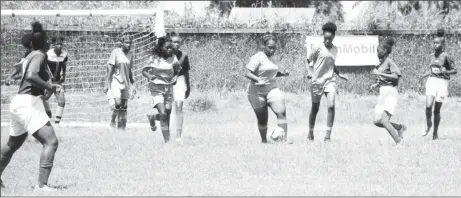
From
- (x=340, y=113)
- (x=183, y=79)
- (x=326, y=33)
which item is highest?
(x=326, y=33)

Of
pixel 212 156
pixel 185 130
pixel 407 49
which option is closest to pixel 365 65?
pixel 407 49

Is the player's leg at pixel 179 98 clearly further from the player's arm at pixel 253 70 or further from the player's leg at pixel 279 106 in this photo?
the player's leg at pixel 279 106

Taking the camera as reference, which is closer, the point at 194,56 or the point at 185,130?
the point at 185,130

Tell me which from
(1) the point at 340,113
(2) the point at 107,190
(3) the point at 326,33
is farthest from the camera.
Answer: (1) the point at 340,113

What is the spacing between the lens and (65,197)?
8008mm

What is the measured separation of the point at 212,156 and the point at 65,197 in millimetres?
3362

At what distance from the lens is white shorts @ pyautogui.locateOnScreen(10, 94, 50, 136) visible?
8344mm

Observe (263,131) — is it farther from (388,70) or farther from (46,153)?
(46,153)

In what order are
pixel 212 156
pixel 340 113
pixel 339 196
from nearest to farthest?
pixel 339 196
pixel 212 156
pixel 340 113

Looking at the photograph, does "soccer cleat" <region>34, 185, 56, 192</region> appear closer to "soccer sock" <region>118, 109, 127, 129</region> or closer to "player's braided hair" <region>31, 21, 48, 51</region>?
"player's braided hair" <region>31, 21, 48, 51</region>

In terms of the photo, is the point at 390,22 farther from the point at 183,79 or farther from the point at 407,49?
the point at 183,79

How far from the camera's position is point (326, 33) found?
41.8ft

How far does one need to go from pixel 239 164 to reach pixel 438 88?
492cm

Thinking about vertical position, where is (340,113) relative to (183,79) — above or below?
below
